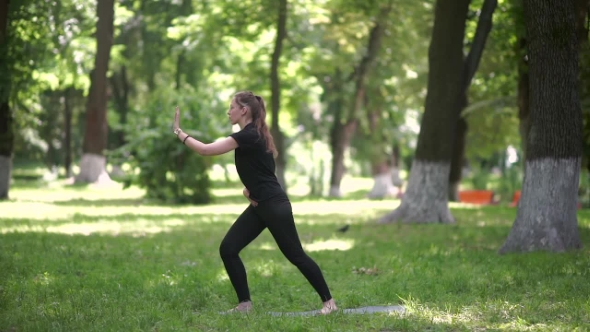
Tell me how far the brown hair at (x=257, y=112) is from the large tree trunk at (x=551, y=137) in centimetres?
597

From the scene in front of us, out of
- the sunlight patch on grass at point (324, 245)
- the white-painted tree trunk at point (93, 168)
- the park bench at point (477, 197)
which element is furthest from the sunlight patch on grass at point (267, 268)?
the white-painted tree trunk at point (93, 168)

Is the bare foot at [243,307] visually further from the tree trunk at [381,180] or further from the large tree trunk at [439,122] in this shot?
the tree trunk at [381,180]

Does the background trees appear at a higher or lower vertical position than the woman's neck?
higher

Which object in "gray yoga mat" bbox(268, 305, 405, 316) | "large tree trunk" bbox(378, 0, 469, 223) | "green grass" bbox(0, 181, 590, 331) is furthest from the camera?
"large tree trunk" bbox(378, 0, 469, 223)

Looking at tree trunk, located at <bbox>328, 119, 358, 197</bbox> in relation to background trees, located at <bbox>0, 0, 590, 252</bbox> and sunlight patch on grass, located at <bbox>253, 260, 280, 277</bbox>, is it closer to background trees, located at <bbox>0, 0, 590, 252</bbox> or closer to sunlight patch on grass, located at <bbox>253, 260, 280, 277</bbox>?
background trees, located at <bbox>0, 0, 590, 252</bbox>

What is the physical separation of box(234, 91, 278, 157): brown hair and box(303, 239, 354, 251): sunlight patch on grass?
6.61 meters

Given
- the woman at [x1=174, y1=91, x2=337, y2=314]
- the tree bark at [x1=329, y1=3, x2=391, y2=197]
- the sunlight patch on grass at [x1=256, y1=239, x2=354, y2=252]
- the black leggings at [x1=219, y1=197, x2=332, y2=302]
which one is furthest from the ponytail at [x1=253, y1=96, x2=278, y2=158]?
the tree bark at [x1=329, y1=3, x2=391, y2=197]

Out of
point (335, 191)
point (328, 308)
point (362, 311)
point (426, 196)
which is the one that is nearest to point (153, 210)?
point (426, 196)

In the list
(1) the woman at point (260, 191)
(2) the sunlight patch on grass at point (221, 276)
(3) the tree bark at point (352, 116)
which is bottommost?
(2) the sunlight patch on grass at point (221, 276)

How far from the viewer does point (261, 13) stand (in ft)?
101

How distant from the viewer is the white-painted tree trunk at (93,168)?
3522cm

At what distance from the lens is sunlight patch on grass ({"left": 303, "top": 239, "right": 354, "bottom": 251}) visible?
1472 centimetres

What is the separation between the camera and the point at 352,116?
34.9 meters

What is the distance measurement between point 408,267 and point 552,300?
2.99 meters
